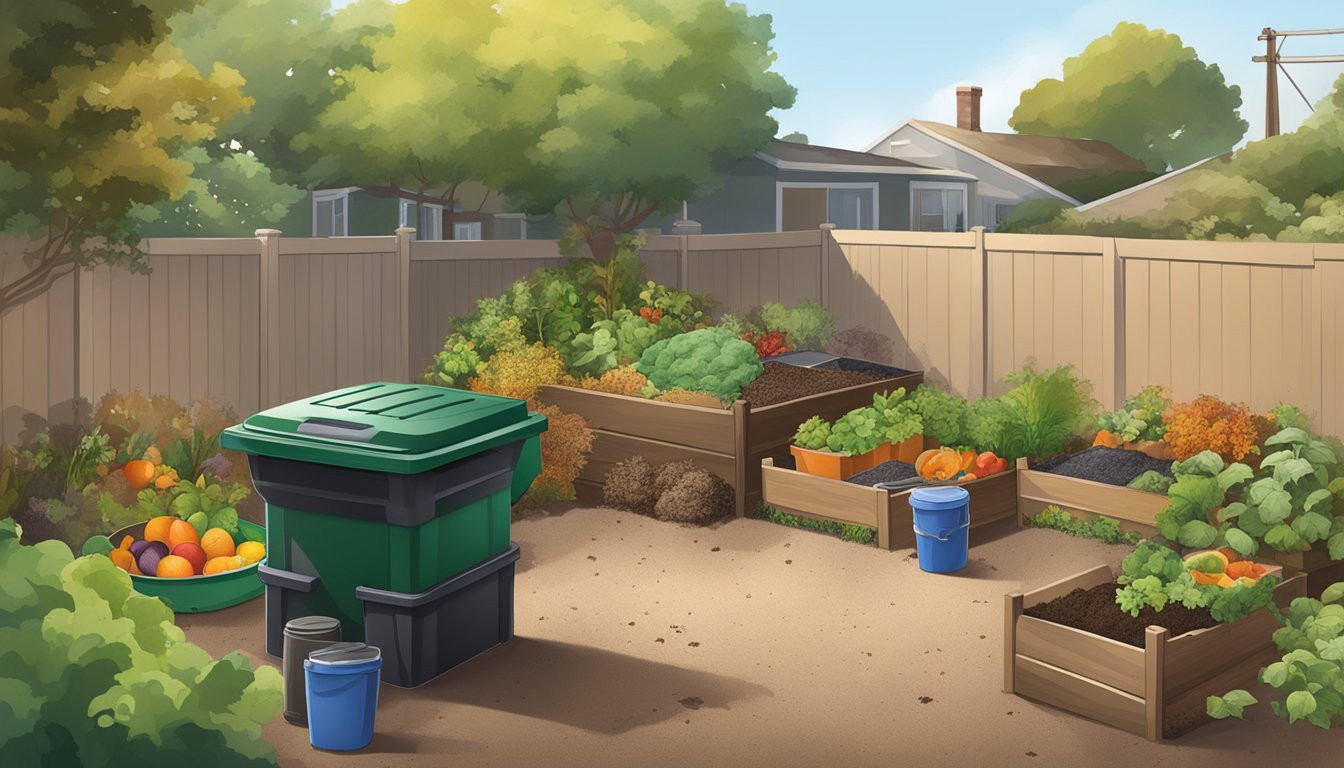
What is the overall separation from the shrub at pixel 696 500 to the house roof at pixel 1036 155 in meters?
20.5

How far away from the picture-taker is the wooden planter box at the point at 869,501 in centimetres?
1042

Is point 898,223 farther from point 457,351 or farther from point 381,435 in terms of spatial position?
point 381,435

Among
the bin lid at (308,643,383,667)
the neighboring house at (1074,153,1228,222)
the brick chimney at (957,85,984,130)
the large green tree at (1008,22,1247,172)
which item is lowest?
the bin lid at (308,643,383,667)

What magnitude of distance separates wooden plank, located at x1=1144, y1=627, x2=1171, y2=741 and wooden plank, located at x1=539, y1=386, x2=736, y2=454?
15.4 feet

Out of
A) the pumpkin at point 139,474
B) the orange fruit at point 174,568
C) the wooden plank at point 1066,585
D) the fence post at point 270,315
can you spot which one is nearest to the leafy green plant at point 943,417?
the wooden plank at point 1066,585

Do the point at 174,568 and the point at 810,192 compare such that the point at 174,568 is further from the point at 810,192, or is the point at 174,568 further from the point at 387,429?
the point at 810,192

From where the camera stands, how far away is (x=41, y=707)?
405 centimetres

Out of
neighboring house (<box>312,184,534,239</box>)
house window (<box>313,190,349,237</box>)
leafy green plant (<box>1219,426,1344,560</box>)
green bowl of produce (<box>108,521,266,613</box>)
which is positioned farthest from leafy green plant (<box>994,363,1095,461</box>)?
house window (<box>313,190,349,237</box>)

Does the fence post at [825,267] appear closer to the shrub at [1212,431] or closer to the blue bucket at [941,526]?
the shrub at [1212,431]

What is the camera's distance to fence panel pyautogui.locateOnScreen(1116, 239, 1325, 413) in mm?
10898

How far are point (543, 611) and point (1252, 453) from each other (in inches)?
191

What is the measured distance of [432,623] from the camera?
7867 millimetres

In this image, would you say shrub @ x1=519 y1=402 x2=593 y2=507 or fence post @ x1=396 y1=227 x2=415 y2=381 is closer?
shrub @ x1=519 y1=402 x2=593 y2=507

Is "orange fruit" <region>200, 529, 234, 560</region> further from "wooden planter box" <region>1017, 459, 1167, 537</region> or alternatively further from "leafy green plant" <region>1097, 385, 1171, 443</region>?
"leafy green plant" <region>1097, 385, 1171, 443</region>
